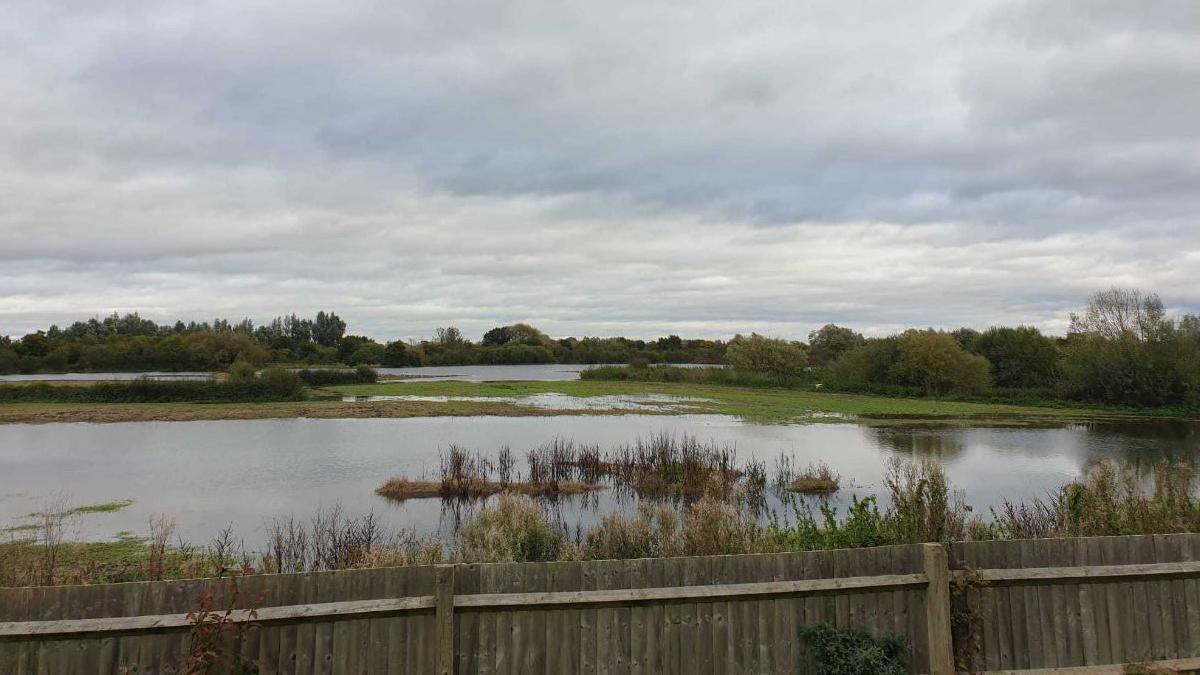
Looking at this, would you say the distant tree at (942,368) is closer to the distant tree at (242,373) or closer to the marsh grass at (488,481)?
the marsh grass at (488,481)

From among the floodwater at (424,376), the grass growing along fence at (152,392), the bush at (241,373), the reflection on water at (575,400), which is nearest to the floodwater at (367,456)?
the reflection on water at (575,400)

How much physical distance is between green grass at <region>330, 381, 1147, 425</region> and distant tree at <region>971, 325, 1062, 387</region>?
1425 cm

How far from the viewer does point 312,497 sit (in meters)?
22.7

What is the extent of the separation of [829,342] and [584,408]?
81.6 m

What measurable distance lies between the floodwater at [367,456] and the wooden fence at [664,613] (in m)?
13.2

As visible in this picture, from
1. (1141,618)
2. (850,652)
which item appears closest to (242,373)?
(850,652)

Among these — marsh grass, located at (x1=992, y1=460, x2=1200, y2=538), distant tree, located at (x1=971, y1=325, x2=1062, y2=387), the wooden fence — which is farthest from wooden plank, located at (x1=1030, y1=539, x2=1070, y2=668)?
distant tree, located at (x1=971, y1=325, x2=1062, y2=387)

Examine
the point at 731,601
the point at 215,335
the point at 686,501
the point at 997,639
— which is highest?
the point at 215,335

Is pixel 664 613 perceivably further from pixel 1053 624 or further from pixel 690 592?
pixel 1053 624

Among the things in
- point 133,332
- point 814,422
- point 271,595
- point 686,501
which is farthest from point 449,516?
point 133,332

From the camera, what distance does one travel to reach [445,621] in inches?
235

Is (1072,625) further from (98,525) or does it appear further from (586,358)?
(586,358)

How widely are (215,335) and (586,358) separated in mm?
76672

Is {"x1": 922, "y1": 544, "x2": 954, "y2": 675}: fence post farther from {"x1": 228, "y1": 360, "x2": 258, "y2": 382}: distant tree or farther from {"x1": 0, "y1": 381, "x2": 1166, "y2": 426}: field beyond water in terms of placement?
{"x1": 228, "y1": 360, "x2": 258, "y2": 382}: distant tree
